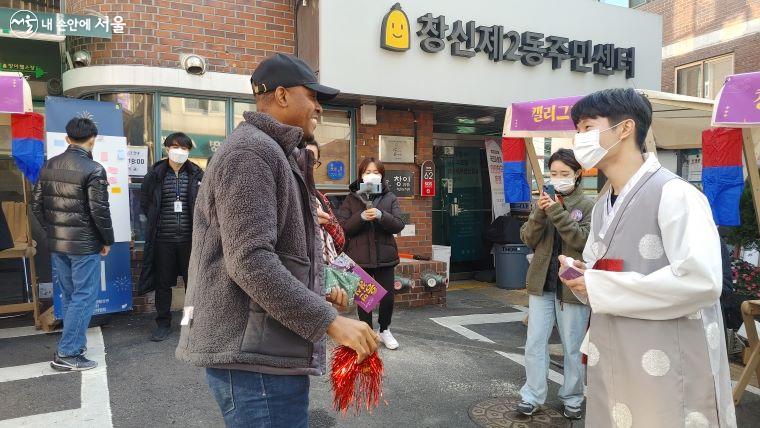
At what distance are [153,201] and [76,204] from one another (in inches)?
36.5

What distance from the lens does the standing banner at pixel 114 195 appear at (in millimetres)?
5648

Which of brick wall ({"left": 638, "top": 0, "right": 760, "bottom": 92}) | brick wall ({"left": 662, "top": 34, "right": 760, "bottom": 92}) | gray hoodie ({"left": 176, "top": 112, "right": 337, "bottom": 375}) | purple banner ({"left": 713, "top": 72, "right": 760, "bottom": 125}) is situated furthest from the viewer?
brick wall ({"left": 638, "top": 0, "right": 760, "bottom": 92})

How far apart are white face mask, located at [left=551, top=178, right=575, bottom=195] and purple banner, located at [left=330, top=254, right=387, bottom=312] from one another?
1.97m

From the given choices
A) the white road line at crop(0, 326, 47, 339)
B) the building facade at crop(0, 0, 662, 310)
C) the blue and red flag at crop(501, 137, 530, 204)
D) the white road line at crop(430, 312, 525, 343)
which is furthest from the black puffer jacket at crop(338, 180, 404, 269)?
the white road line at crop(0, 326, 47, 339)

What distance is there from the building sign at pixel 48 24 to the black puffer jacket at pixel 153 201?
1.67m

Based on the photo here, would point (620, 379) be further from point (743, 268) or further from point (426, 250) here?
point (426, 250)

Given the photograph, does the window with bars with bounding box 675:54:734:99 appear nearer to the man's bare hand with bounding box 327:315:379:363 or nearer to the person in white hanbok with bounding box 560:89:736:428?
the person in white hanbok with bounding box 560:89:736:428

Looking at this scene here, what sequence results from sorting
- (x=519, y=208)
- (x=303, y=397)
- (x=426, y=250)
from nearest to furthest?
1. (x=303, y=397)
2. (x=426, y=250)
3. (x=519, y=208)

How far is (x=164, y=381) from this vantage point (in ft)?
14.0

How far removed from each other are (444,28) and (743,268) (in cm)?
460

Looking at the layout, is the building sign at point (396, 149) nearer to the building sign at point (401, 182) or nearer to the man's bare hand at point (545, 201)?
the building sign at point (401, 182)

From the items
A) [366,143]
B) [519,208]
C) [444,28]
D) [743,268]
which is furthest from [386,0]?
[743,268]

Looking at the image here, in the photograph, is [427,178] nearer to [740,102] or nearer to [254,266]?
[740,102]

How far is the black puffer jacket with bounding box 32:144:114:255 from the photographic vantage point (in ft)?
14.6
